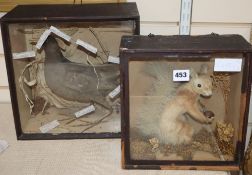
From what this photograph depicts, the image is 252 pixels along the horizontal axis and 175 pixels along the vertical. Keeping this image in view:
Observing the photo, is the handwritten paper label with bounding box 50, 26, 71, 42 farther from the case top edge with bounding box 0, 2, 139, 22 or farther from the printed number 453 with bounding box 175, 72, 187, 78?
the printed number 453 with bounding box 175, 72, 187, 78

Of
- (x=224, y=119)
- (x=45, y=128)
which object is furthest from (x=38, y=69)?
(x=224, y=119)

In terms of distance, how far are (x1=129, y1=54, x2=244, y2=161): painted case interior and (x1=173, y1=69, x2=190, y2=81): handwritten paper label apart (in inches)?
0.4

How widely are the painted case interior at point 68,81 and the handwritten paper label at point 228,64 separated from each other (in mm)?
310

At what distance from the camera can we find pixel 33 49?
1.09 metres

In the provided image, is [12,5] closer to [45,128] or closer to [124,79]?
[45,128]

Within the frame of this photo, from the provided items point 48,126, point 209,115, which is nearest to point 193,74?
point 209,115

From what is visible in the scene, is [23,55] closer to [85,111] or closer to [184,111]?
[85,111]

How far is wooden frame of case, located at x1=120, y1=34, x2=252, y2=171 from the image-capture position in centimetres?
86

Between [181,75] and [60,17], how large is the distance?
388 mm

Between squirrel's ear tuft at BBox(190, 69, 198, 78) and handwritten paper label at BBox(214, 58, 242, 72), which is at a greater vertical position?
handwritten paper label at BBox(214, 58, 242, 72)

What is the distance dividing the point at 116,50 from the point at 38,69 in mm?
268

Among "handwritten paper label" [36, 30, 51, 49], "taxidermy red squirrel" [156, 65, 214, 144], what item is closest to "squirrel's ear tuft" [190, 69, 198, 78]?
"taxidermy red squirrel" [156, 65, 214, 144]

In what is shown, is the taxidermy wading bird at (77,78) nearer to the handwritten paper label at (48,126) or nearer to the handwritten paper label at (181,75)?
the handwritten paper label at (48,126)

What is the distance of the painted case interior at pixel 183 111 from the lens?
2.98ft
